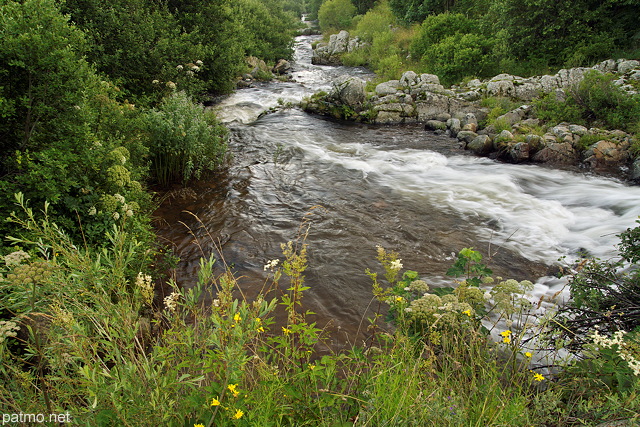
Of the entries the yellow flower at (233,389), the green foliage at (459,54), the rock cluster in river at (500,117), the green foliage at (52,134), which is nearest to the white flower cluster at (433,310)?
the yellow flower at (233,389)

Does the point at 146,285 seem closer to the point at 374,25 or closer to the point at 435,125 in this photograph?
the point at 435,125

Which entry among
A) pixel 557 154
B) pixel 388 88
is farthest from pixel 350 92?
pixel 557 154

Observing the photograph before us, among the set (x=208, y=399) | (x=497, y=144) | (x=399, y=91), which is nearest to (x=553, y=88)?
(x=497, y=144)

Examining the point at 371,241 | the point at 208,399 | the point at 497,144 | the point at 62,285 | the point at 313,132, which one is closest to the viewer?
the point at 208,399

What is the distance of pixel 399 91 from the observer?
15789mm

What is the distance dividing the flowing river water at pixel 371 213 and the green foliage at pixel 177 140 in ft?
1.58

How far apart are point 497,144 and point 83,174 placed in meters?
10.9

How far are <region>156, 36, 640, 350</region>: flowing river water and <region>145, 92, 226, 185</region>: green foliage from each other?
483 mm

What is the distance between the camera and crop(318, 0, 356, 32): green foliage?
37756 millimetres

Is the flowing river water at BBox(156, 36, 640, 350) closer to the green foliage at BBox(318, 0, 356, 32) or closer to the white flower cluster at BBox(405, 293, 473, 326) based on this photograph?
the white flower cluster at BBox(405, 293, 473, 326)

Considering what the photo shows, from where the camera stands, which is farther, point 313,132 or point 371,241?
point 313,132

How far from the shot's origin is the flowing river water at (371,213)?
222 inches

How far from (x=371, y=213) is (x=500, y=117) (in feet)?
25.3

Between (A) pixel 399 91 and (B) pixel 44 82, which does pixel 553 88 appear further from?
(B) pixel 44 82
